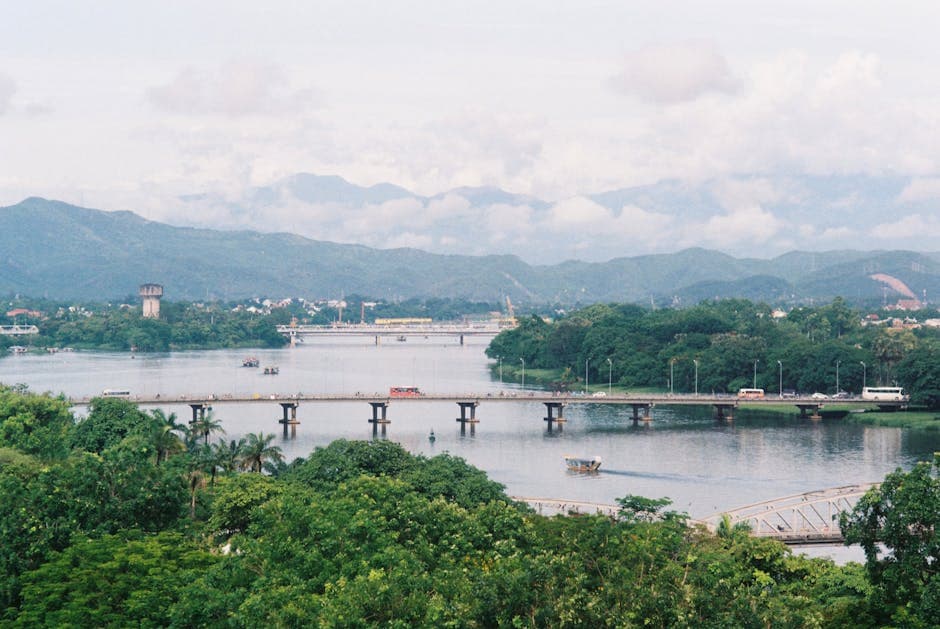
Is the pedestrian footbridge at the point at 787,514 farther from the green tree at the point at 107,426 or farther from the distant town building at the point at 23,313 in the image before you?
the distant town building at the point at 23,313

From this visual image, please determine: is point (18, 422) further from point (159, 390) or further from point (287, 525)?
point (159, 390)

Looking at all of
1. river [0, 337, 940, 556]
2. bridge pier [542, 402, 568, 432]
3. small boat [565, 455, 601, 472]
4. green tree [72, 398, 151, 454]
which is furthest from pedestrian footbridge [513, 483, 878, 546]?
bridge pier [542, 402, 568, 432]

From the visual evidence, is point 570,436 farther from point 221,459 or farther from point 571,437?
point 221,459

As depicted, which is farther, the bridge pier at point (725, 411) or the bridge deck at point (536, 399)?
the bridge pier at point (725, 411)

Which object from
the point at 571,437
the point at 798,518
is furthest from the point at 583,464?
the point at 798,518

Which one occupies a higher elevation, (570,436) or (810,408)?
(810,408)

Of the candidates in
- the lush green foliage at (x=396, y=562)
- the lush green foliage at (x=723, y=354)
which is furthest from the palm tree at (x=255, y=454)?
the lush green foliage at (x=723, y=354)
